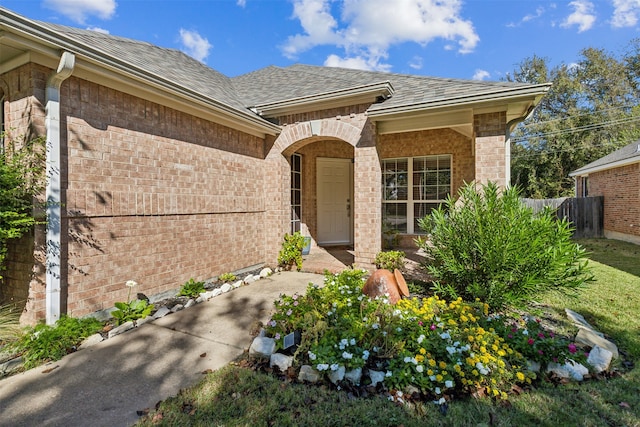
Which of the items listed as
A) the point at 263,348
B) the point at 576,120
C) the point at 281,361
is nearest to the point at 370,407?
the point at 281,361

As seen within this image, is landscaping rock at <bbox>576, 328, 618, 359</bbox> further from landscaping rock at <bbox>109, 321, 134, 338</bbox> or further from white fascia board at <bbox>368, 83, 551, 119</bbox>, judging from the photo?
landscaping rock at <bbox>109, 321, 134, 338</bbox>

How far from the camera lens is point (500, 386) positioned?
2.73 meters

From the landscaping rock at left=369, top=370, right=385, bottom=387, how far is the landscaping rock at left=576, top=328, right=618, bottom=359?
7.72 feet

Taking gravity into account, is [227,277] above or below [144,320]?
above

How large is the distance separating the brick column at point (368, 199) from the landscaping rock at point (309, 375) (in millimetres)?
3649

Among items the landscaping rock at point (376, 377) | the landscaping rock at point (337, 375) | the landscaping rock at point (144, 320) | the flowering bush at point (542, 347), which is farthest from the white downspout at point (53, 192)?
the flowering bush at point (542, 347)

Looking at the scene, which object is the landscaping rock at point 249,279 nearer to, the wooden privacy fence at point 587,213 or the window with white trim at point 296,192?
the window with white trim at point 296,192

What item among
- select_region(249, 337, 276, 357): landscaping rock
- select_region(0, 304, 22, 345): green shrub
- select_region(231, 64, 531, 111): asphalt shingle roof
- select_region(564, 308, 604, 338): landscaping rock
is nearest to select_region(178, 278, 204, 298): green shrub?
select_region(0, 304, 22, 345): green shrub

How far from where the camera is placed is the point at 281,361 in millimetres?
3004

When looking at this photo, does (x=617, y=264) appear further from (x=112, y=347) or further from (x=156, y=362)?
(x=112, y=347)

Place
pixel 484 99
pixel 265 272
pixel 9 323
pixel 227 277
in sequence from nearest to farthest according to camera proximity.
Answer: pixel 9 323 → pixel 484 99 → pixel 227 277 → pixel 265 272

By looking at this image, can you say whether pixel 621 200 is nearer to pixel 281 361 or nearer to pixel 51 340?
pixel 281 361

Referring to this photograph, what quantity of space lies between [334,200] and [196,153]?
15.9 feet

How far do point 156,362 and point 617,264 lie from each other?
10.1 meters
